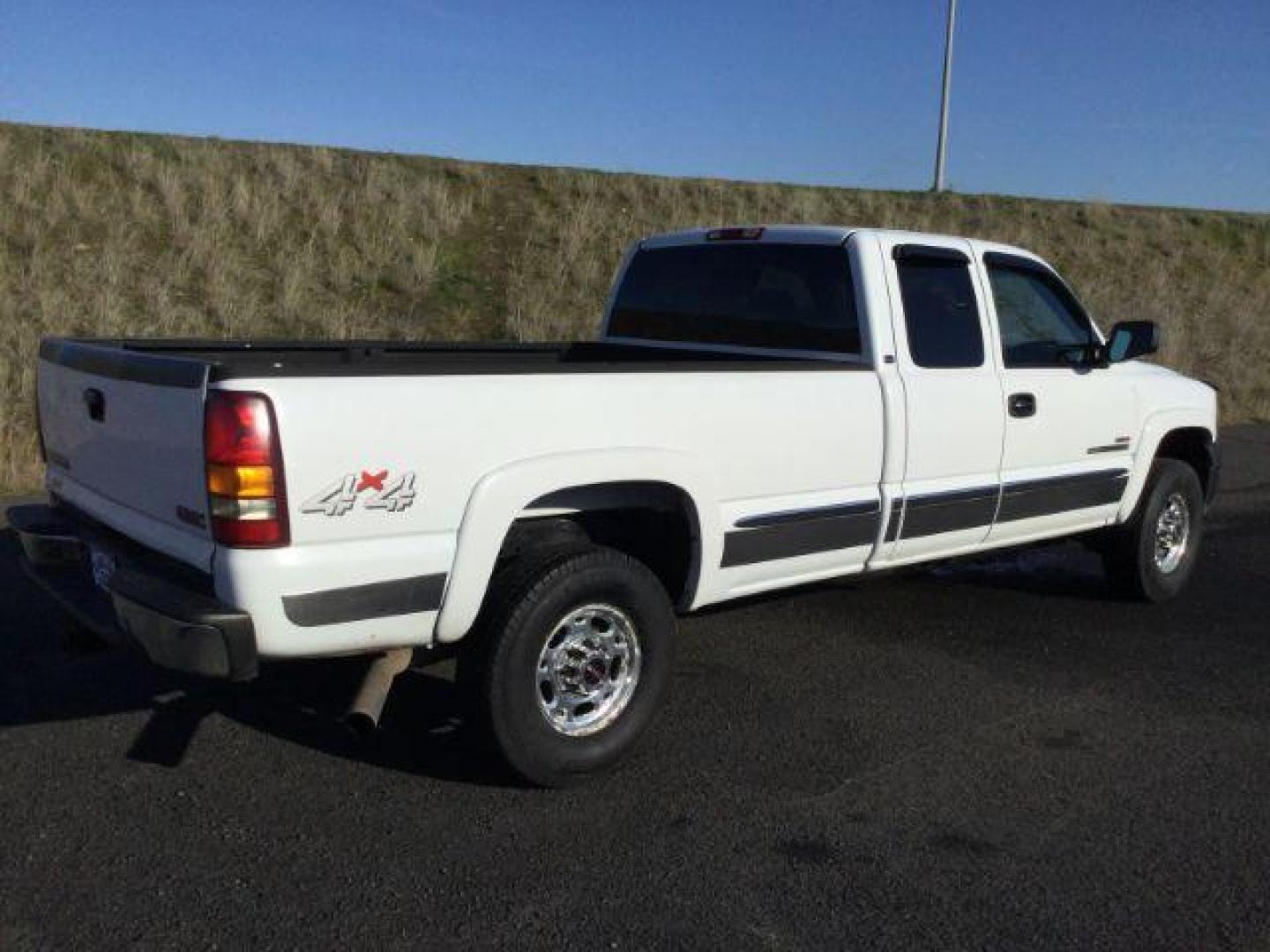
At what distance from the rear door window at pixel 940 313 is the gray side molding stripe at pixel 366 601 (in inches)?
97.2

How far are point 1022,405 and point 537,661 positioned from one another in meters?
2.83

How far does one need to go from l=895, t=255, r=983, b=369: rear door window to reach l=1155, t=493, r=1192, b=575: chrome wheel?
2052mm

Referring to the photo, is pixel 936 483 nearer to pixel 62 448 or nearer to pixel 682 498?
pixel 682 498

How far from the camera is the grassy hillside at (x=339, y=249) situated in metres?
14.8

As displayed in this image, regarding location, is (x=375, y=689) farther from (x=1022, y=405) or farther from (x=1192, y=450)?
(x=1192, y=450)

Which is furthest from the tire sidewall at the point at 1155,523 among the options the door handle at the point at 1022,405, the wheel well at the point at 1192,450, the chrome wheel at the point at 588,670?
the chrome wheel at the point at 588,670

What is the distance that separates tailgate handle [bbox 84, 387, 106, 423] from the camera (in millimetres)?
3943

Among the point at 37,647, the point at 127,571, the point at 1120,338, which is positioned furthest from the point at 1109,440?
the point at 37,647

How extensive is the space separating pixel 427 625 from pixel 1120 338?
3.91m

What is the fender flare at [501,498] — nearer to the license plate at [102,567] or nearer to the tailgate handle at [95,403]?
the license plate at [102,567]

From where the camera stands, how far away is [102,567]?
395 centimetres

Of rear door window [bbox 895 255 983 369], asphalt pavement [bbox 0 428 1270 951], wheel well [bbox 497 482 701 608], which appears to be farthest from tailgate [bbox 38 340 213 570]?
rear door window [bbox 895 255 983 369]

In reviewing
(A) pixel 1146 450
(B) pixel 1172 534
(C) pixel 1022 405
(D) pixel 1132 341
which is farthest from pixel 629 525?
(B) pixel 1172 534

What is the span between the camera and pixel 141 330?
45.0 ft
